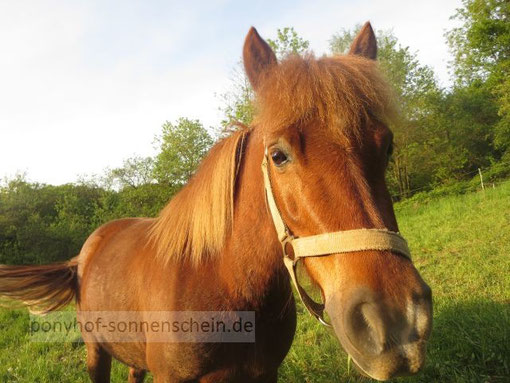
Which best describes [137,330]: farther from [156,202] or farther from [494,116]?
[494,116]

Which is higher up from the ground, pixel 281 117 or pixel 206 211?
pixel 281 117

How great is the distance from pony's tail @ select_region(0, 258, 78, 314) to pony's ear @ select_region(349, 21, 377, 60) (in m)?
3.37

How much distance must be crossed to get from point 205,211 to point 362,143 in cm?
103

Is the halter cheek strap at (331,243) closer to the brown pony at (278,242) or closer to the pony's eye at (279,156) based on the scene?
the brown pony at (278,242)

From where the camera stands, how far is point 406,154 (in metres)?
20.8

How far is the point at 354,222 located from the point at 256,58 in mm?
1073

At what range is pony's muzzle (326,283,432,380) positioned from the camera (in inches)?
39.8

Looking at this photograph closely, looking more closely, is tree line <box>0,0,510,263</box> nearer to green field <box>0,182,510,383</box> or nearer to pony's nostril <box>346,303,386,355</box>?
green field <box>0,182,510,383</box>

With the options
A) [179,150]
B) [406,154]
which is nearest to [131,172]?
[179,150]

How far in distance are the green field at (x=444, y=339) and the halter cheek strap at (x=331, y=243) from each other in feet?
3.79

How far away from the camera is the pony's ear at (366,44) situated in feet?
6.45

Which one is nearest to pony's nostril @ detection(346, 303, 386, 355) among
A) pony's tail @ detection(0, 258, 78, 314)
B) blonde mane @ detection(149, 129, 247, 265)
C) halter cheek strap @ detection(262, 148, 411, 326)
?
halter cheek strap @ detection(262, 148, 411, 326)

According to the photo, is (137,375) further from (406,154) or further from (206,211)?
(406,154)

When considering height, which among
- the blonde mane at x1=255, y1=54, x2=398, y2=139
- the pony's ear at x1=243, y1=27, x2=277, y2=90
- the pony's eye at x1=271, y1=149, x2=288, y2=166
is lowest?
the pony's eye at x1=271, y1=149, x2=288, y2=166
